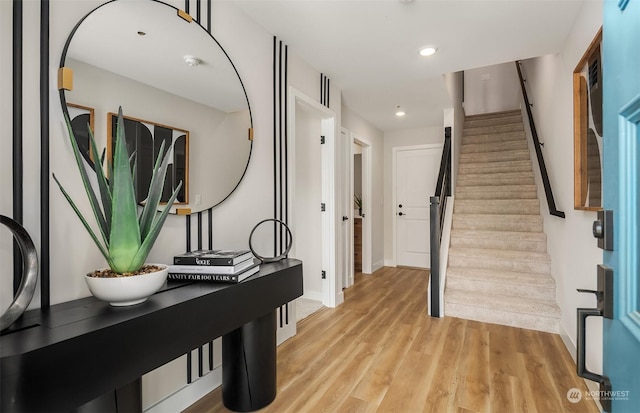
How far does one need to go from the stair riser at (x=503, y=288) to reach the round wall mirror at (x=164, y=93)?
2.49 metres

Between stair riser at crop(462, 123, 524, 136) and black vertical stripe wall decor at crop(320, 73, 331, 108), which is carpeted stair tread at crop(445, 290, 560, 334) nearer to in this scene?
black vertical stripe wall decor at crop(320, 73, 331, 108)

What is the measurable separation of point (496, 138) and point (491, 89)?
68.3 inches

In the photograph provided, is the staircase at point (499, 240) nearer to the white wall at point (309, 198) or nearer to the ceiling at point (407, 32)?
the white wall at point (309, 198)

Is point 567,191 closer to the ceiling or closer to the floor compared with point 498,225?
closer to the ceiling

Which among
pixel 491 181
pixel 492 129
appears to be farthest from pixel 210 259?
pixel 492 129

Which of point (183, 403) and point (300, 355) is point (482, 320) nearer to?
point (300, 355)

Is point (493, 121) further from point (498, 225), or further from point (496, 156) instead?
point (498, 225)

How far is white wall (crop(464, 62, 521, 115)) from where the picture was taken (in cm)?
590

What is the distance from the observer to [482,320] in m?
2.95

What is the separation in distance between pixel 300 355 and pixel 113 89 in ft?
6.56

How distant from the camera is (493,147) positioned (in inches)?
192

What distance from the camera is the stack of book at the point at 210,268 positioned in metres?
1.45

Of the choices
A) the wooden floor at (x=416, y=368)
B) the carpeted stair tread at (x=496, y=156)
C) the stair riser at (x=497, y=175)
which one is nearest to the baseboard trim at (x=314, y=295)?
the wooden floor at (x=416, y=368)

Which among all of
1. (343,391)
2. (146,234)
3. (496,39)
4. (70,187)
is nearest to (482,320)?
(343,391)
